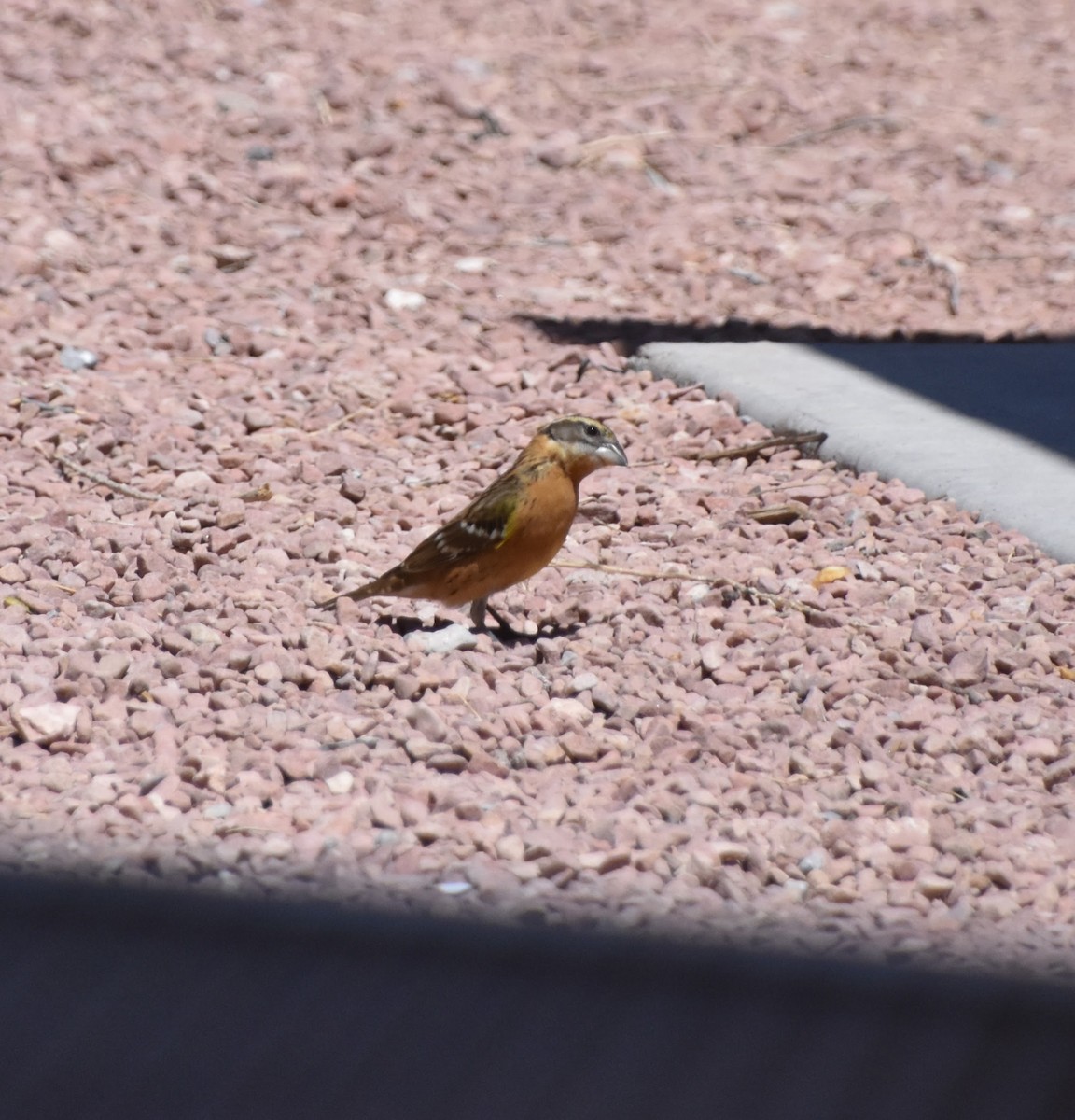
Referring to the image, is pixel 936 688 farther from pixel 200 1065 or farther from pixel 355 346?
pixel 355 346

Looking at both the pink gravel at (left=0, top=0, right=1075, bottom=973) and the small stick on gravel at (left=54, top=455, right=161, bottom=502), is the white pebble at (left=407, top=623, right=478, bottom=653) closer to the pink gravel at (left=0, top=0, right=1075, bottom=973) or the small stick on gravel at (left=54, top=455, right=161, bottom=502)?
the pink gravel at (left=0, top=0, right=1075, bottom=973)

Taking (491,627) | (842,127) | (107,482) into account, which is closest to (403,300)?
(107,482)

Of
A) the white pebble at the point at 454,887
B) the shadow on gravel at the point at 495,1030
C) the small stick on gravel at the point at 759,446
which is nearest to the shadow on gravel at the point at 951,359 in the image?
the small stick on gravel at the point at 759,446

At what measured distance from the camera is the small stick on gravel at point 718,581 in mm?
4961

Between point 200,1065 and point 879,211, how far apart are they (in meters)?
7.08

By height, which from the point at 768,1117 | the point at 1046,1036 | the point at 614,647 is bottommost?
Answer: the point at 614,647

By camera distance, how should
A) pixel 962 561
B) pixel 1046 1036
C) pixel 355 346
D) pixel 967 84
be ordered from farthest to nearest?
pixel 967 84 < pixel 355 346 < pixel 962 561 < pixel 1046 1036

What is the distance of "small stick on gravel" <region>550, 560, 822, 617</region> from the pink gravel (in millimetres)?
16

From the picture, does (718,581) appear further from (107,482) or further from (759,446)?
(107,482)

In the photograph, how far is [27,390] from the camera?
6.54 meters

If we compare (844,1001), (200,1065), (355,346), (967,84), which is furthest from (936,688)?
(967,84)

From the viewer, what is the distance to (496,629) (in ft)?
16.6

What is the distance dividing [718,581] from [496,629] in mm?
665

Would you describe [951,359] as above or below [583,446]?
below
